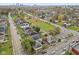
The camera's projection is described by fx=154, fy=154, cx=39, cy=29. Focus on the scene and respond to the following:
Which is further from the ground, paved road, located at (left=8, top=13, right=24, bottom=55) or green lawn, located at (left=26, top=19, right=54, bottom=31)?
green lawn, located at (left=26, top=19, right=54, bottom=31)

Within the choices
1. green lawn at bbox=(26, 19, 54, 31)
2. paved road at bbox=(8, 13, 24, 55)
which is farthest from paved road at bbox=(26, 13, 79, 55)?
paved road at bbox=(8, 13, 24, 55)

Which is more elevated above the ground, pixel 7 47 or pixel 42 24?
pixel 42 24

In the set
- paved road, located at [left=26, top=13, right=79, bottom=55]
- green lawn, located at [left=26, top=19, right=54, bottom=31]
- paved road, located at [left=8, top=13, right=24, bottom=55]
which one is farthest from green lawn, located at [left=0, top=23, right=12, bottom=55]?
paved road, located at [left=26, top=13, right=79, bottom=55]

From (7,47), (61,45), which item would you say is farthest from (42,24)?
(7,47)

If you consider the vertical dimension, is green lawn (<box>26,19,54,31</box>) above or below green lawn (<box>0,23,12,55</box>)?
above

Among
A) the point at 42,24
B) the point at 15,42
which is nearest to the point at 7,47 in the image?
the point at 15,42

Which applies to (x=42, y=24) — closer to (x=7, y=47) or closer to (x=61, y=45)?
(x=61, y=45)

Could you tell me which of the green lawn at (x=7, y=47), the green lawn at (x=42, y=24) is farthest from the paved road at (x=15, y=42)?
the green lawn at (x=42, y=24)

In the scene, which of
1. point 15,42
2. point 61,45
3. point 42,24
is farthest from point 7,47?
point 61,45

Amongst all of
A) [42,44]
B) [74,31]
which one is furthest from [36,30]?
[74,31]

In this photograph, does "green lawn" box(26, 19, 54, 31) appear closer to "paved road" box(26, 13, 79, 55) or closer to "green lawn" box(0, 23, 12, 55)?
"paved road" box(26, 13, 79, 55)

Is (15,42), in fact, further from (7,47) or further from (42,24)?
(42,24)
